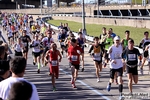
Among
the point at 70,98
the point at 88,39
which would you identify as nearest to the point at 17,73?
the point at 70,98

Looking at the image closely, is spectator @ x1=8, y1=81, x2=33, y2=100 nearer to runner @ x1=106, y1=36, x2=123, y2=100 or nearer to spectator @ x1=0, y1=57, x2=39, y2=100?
spectator @ x1=0, y1=57, x2=39, y2=100

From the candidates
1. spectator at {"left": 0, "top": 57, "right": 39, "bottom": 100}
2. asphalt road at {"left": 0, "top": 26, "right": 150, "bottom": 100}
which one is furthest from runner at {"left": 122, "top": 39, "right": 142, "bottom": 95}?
spectator at {"left": 0, "top": 57, "right": 39, "bottom": 100}

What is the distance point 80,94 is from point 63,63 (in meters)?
8.25

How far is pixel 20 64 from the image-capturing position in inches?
207

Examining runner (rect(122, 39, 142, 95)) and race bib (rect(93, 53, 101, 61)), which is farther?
race bib (rect(93, 53, 101, 61))

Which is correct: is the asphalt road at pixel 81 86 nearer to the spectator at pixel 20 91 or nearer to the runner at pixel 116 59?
the runner at pixel 116 59

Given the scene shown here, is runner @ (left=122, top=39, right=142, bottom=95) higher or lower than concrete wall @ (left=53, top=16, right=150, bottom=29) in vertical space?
higher

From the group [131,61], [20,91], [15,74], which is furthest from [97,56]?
[20,91]

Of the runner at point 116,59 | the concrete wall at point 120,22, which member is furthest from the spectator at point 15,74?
the concrete wall at point 120,22

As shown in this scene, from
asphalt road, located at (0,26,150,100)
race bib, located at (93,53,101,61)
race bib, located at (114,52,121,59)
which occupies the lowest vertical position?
asphalt road, located at (0,26,150,100)

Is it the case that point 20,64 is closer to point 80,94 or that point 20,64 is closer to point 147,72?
point 80,94

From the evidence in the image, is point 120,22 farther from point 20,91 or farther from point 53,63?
point 20,91

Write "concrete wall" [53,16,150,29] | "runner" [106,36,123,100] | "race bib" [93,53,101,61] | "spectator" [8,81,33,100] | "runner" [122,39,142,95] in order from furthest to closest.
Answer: "concrete wall" [53,16,150,29] → "race bib" [93,53,101,61] → "runner" [106,36,123,100] → "runner" [122,39,142,95] → "spectator" [8,81,33,100]

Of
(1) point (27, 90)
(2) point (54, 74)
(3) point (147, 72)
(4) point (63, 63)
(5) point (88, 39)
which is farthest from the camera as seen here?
(5) point (88, 39)
